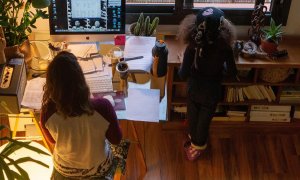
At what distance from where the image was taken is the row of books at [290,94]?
3146mm

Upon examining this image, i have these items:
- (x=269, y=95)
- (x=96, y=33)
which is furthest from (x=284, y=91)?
(x=96, y=33)

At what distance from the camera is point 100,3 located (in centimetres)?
261

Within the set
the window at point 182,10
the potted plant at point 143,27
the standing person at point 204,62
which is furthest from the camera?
the window at point 182,10

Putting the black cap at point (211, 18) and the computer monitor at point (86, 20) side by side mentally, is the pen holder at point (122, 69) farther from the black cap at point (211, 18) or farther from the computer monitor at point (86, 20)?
the black cap at point (211, 18)

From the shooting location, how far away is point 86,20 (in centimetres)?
265

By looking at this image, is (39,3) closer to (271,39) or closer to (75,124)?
(75,124)

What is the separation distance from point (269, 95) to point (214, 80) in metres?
0.54

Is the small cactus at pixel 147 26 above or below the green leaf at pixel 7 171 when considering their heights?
above

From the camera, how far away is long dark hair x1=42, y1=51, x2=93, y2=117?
6.35ft

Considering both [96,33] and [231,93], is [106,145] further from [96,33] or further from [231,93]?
[231,93]

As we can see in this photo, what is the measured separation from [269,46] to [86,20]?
3.86 feet

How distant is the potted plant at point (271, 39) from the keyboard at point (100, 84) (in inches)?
41.9

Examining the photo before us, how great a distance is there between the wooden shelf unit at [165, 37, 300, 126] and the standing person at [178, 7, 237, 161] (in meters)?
0.16

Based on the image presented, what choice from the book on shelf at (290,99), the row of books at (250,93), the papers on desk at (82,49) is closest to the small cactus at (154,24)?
the papers on desk at (82,49)
